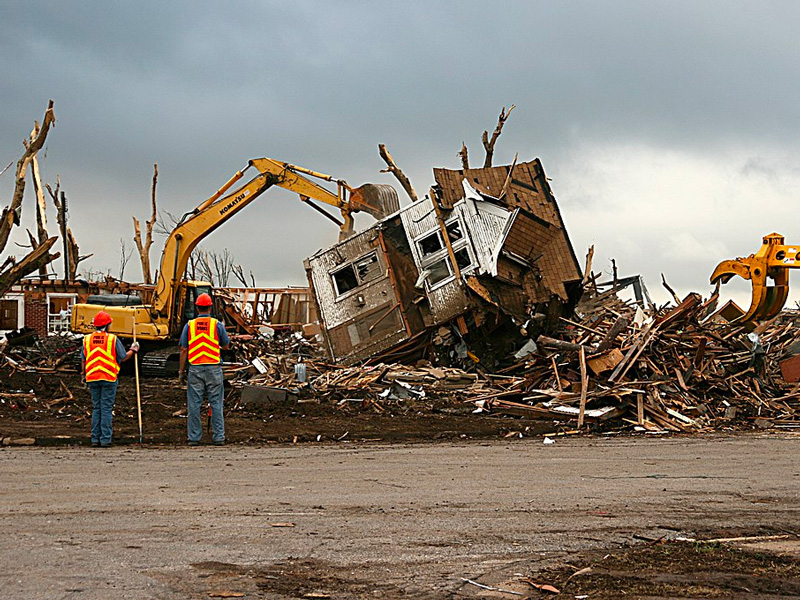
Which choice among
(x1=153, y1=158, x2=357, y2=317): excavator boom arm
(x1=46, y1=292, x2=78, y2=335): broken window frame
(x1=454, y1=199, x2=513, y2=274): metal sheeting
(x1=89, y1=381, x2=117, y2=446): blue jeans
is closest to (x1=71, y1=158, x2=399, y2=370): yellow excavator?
(x1=153, y1=158, x2=357, y2=317): excavator boom arm

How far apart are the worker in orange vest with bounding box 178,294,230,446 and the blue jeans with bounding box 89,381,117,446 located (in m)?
1.13

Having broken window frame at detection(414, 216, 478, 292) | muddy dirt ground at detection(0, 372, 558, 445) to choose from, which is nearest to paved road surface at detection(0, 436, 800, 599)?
muddy dirt ground at detection(0, 372, 558, 445)

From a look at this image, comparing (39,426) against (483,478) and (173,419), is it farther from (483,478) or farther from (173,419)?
(483,478)

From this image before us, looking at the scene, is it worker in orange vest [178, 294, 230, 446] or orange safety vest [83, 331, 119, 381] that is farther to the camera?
worker in orange vest [178, 294, 230, 446]

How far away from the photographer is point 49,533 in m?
7.97

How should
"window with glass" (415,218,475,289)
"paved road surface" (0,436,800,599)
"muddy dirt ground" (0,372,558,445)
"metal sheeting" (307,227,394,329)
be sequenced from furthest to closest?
"metal sheeting" (307,227,394,329)
"window with glass" (415,218,475,289)
"muddy dirt ground" (0,372,558,445)
"paved road surface" (0,436,800,599)

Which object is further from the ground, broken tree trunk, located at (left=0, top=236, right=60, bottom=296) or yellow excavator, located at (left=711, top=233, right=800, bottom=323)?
broken tree trunk, located at (left=0, top=236, right=60, bottom=296)

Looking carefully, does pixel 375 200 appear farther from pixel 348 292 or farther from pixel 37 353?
pixel 37 353

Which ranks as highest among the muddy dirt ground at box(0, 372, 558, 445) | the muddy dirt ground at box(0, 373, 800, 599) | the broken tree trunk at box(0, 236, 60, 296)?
the broken tree trunk at box(0, 236, 60, 296)

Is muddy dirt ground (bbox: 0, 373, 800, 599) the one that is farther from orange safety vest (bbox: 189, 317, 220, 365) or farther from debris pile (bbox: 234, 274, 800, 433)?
debris pile (bbox: 234, 274, 800, 433)

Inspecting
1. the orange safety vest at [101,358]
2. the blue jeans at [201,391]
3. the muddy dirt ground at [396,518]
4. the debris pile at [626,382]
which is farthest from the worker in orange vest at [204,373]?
the debris pile at [626,382]

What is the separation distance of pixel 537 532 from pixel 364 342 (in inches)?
738

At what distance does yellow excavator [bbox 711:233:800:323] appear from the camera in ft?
44.9

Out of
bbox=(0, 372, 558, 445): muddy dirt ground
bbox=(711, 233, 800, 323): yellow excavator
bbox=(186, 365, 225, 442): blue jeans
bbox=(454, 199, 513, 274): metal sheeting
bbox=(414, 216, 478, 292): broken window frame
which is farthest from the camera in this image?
bbox=(414, 216, 478, 292): broken window frame
